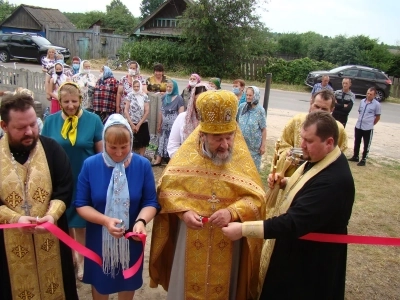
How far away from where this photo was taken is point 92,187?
2672 millimetres

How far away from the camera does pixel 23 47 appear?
24.7 m

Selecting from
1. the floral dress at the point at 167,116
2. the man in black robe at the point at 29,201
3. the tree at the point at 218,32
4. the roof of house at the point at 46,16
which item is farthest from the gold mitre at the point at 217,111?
the roof of house at the point at 46,16

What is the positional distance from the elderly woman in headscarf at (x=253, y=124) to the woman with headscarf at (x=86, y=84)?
10.6ft

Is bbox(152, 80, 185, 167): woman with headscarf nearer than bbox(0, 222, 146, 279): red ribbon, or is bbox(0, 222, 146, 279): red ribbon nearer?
bbox(0, 222, 146, 279): red ribbon

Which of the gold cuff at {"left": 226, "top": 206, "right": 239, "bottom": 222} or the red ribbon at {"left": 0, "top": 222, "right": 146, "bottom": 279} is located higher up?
the gold cuff at {"left": 226, "top": 206, "right": 239, "bottom": 222}

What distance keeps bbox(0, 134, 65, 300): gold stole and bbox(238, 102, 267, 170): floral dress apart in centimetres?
374

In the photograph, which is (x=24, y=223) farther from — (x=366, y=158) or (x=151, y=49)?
(x=151, y=49)

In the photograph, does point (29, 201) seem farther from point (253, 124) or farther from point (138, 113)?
point (138, 113)

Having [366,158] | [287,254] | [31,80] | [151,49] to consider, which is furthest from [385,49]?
[287,254]

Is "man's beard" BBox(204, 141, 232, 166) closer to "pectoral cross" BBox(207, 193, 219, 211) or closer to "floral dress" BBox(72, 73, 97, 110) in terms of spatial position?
"pectoral cross" BBox(207, 193, 219, 211)

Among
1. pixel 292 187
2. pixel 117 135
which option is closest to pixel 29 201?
pixel 117 135

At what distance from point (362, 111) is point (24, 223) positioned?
912 centimetres

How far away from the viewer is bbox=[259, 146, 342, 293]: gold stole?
255cm

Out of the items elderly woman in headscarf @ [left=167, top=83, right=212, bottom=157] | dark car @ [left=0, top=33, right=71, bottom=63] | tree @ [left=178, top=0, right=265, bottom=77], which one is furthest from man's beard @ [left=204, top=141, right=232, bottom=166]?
dark car @ [left=0, top=33, right=71, bottom=63]
